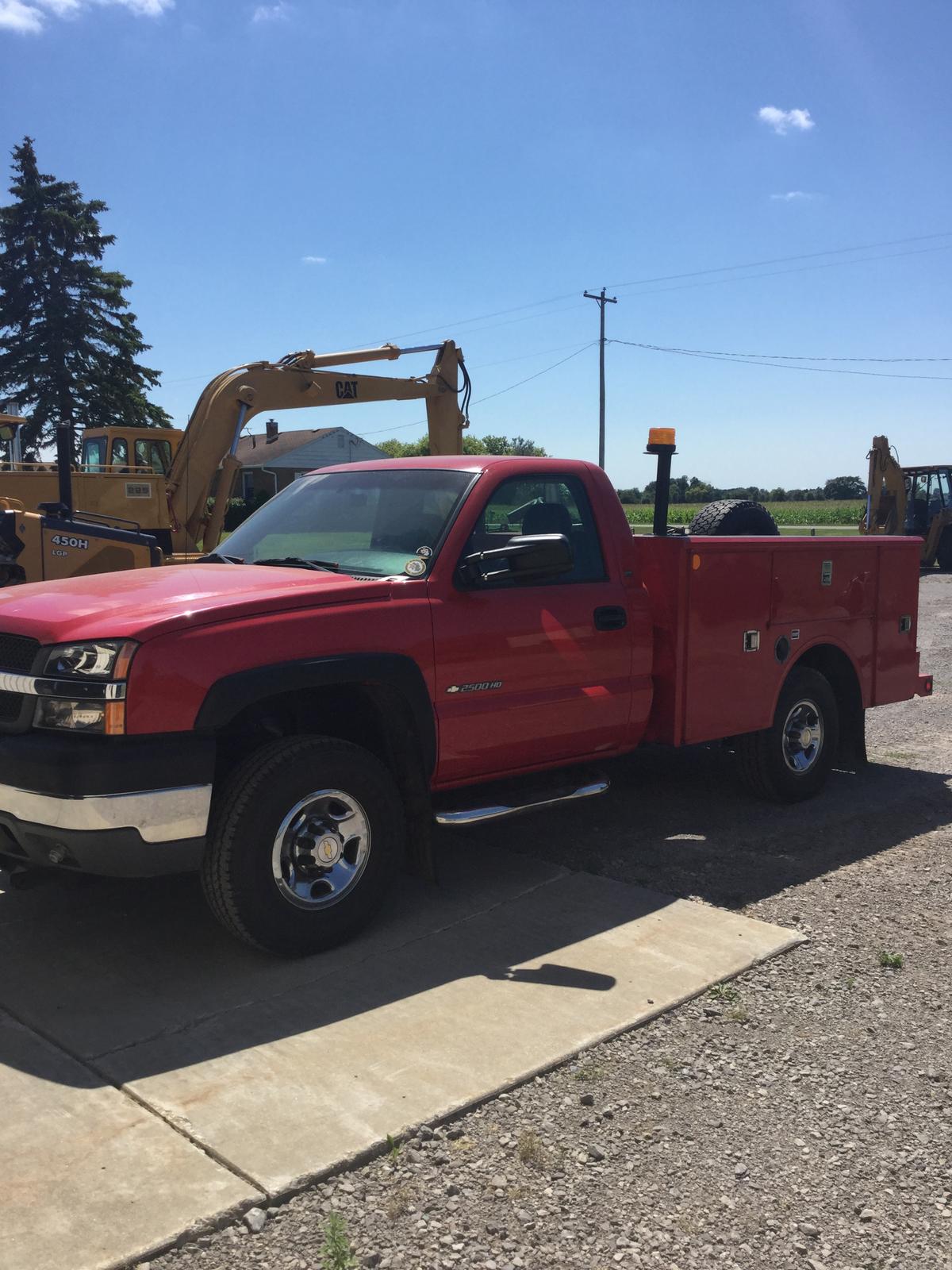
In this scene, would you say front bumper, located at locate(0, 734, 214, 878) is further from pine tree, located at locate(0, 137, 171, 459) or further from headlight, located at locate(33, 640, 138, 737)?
pine tree, located at locate(0, 137, 171, 459)

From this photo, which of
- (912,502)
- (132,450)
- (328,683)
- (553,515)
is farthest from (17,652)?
(912,502)

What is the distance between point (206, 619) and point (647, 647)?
8.03ft

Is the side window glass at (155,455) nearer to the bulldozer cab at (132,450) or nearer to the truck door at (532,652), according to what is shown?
the bulldozer cab at (132,450)

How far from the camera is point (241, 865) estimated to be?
13.4ft

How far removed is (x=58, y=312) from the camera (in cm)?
4622

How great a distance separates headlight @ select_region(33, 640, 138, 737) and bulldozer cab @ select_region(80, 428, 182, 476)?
13719 millimetres

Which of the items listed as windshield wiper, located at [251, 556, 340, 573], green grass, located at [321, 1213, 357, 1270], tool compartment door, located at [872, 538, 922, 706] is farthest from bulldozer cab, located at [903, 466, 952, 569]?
green grass, located at [321, 1213, 357, 1270]

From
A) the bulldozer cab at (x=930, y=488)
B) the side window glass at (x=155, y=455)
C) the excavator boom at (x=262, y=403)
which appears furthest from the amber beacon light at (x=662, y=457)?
the bulldozer cab at (x=930, y=488)

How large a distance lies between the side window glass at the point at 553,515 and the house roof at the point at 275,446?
61.2m

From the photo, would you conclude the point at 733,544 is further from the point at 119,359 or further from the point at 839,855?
the point at 119,359

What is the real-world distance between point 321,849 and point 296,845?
0.10 metres

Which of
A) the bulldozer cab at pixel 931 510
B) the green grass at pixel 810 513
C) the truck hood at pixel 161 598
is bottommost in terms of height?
the truck hood at pixel 161 598

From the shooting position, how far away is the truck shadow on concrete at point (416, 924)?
386 centimetres

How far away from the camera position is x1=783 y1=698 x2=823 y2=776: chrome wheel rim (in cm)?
670
